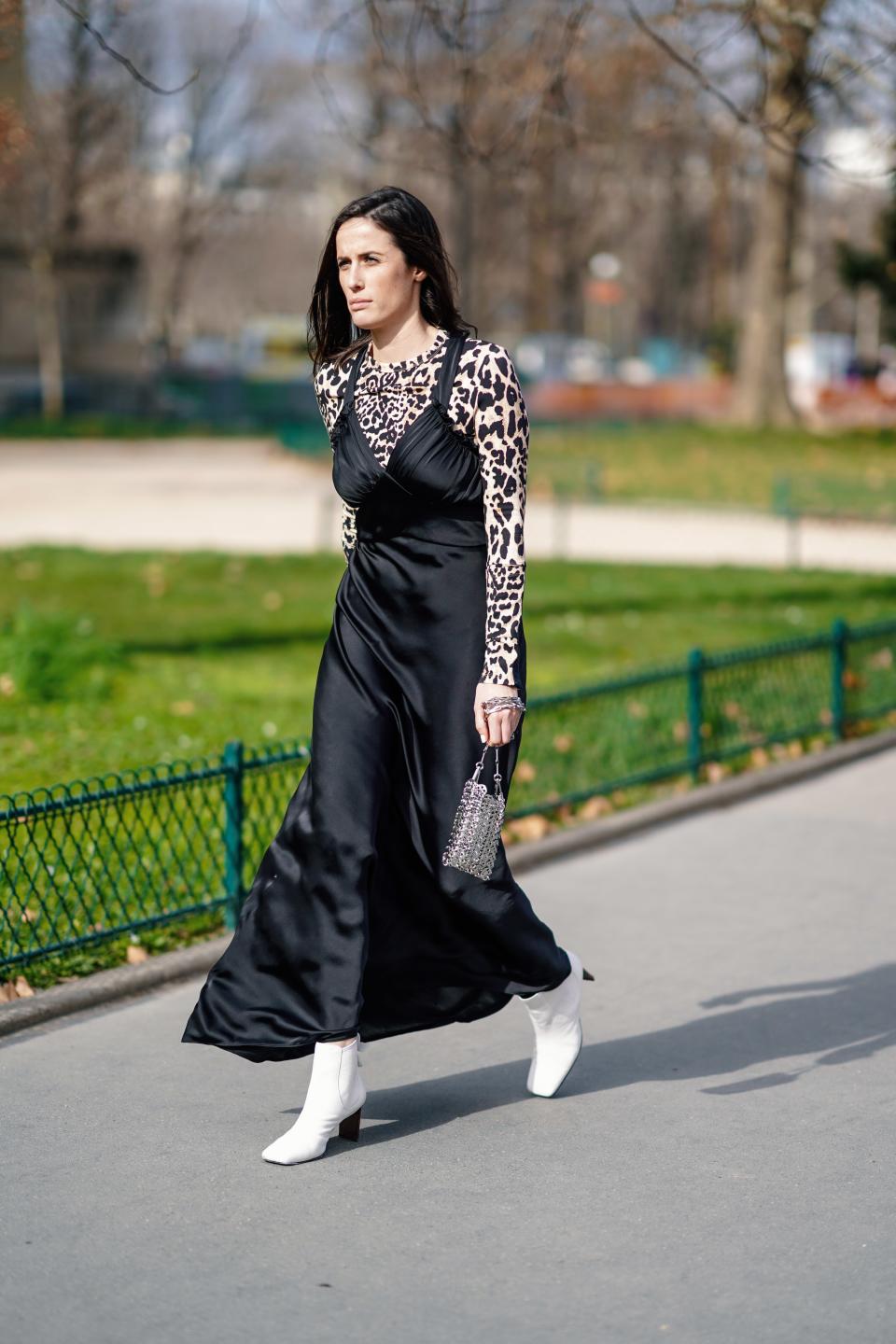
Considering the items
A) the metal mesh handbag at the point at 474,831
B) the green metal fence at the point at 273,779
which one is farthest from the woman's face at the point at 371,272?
the green metal fence at the point at 273,779

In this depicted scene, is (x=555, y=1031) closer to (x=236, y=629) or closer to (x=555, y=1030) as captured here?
(x=555, y=1030)

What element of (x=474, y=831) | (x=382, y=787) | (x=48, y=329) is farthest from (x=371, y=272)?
(x=48, y=329)

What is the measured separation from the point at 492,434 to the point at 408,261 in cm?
43

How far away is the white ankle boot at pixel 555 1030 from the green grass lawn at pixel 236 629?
379 cm

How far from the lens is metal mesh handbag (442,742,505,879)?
168 inches

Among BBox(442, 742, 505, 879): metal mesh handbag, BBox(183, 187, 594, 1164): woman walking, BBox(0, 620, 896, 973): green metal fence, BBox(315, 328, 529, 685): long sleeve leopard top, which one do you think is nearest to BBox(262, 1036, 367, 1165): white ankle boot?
BBox(183, 187, 594, 1164): woman walking

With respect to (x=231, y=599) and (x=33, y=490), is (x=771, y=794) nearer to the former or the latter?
(x=231, y=599)

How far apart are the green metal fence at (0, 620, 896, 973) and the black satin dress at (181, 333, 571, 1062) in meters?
1.46

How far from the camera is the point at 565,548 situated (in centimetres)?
1992

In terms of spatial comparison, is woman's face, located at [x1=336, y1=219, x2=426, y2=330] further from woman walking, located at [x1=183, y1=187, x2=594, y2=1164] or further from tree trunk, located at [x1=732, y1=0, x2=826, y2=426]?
tree trunk, located at [x1=732, y1=0, x2=826, y2=426]

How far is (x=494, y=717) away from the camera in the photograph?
4.23 metres

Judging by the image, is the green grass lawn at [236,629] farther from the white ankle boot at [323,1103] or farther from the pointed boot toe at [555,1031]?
the white ankle boot at [323,1103]

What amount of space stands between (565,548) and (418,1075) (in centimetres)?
1511

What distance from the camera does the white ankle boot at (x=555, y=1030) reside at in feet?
15.3
